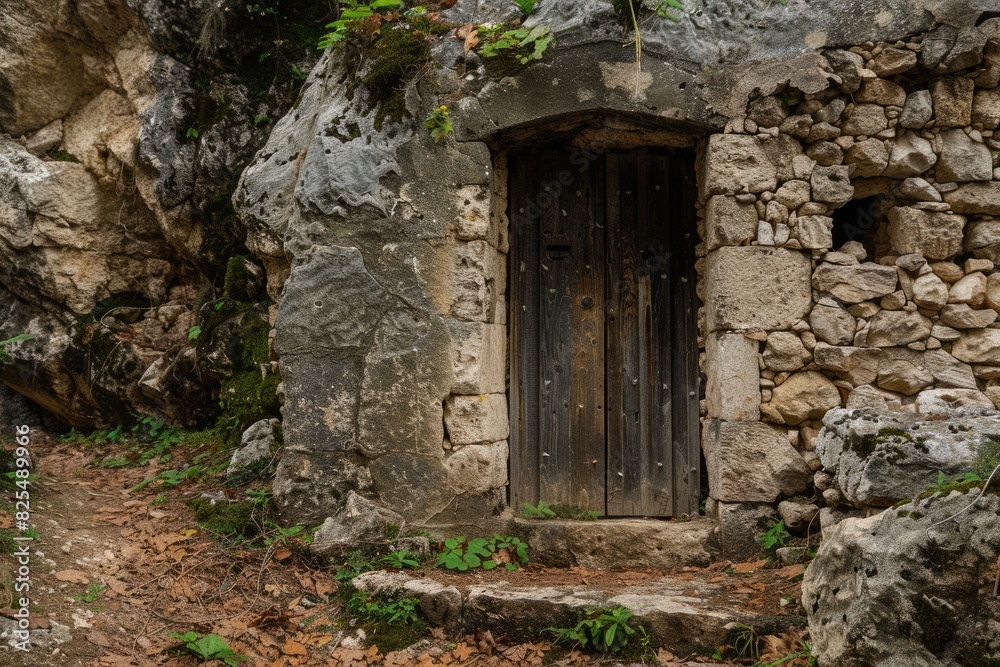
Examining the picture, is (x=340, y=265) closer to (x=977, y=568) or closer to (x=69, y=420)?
(x=977, y=568)

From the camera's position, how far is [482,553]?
380 cm

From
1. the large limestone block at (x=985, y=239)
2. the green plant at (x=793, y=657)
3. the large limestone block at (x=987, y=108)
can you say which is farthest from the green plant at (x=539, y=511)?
the large limestone block at (x=987, y=108)

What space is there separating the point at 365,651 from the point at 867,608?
199cm

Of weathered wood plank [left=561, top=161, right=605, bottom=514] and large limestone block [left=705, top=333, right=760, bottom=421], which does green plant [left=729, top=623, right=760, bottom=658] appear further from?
weathered wood plank [left=561, top=161, right=605, bottom=514]

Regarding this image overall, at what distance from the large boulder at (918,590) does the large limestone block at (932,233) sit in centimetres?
196

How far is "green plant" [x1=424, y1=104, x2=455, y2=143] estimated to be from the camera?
3.94 meters

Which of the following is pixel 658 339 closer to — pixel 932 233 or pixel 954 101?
pixel 932 233

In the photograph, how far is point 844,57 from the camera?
12.4 feet

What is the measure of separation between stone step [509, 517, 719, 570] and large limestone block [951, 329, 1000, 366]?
61.1 inches

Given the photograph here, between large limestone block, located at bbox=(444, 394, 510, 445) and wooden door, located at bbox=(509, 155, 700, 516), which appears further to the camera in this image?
wooden door, located at bbox=(509, 155, 700, 516)

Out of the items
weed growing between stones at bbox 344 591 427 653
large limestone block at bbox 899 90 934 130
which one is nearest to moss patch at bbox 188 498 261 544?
weed growing between stones at bbox 344 591 427 653

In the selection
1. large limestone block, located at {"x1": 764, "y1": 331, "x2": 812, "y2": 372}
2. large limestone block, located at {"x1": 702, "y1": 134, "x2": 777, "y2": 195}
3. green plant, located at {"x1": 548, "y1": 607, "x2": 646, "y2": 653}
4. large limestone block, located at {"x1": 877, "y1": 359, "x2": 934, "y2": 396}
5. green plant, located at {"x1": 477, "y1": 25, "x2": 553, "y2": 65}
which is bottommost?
green plant, located at {"x1": 548, "y1": 607, "x2": 646, "y2": 653}

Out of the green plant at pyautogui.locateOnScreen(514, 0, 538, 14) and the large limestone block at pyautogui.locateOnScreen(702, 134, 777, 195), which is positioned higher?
the green plant at pyautogui.locateOnScreen(514, 0, 538, 14)

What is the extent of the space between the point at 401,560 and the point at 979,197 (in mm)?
3499
